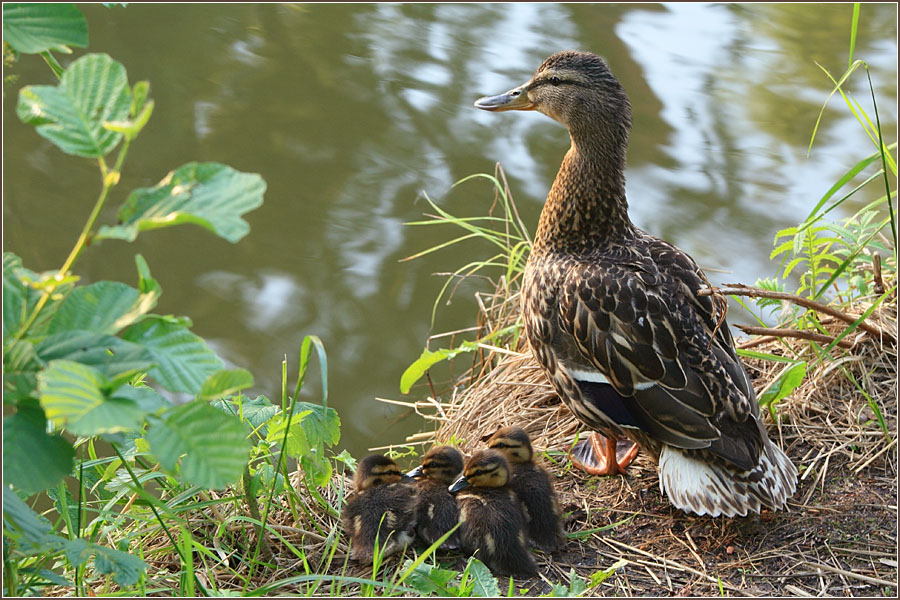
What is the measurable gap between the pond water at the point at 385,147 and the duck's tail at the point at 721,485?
5.12ft

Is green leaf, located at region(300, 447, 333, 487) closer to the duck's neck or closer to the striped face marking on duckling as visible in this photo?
the duck's neck

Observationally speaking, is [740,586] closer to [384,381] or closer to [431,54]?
[384,381]

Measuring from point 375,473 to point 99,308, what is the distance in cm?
120

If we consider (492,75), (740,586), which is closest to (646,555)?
(740,586)

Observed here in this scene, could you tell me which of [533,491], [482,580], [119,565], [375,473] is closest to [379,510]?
[375,473]

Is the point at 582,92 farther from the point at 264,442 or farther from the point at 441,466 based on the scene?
the point at 264,442

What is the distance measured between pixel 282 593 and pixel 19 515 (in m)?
0.80

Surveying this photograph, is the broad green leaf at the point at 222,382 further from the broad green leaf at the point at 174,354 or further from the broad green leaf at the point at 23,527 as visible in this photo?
the broad green leaf at the point at 23,527

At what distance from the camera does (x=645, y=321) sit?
272 centimetres

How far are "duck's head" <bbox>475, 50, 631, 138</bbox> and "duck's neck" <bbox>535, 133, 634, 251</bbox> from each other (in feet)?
0.24

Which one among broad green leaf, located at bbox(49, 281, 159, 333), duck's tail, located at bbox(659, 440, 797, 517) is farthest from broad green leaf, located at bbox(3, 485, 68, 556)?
duck's tail, located at bbox(659, 440, 797, 517)

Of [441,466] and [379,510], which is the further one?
[441,466]

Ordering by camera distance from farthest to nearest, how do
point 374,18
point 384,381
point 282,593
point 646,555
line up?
point 374,18 < point 384,381 < point 646,555 < point 282,593

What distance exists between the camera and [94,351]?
1.58 metres
